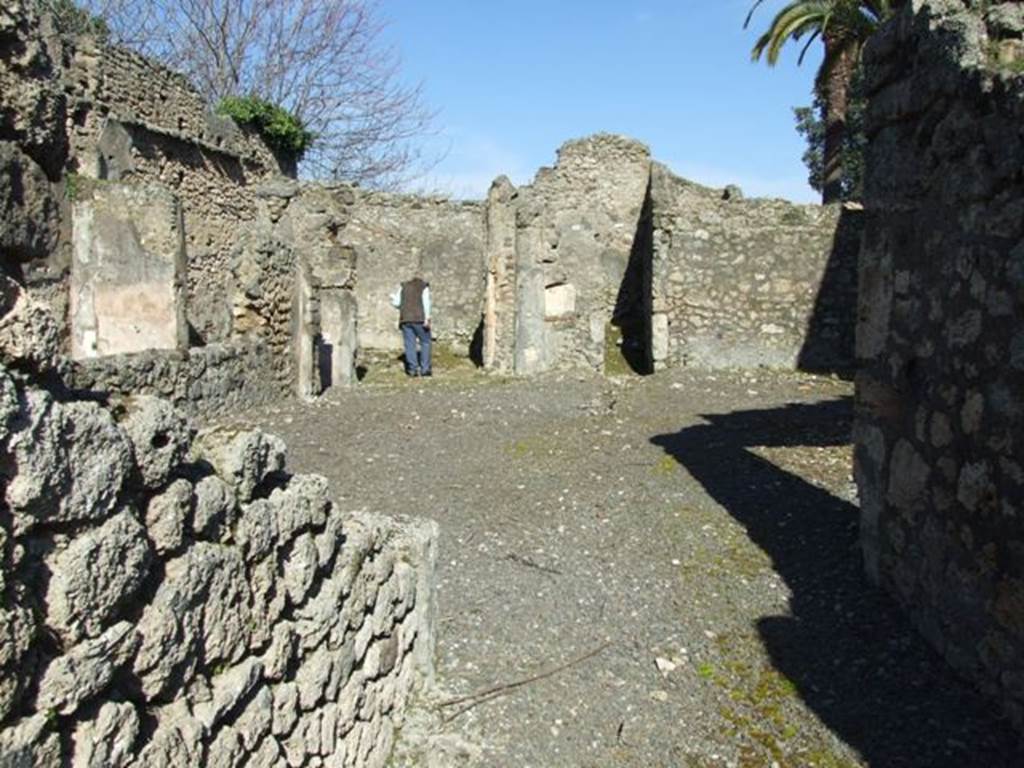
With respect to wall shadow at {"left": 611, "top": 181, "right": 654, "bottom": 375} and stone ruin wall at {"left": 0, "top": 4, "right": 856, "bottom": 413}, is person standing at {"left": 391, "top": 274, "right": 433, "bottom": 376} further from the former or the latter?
wall shadow at {"left": 611, "top": 181, "right": 654, "bottom": 375}

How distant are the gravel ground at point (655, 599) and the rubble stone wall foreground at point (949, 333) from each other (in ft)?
1.02

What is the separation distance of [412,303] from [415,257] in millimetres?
2750

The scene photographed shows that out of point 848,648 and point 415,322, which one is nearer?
point 848,648

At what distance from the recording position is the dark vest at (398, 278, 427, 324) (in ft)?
43.9

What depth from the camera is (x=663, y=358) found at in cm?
1278

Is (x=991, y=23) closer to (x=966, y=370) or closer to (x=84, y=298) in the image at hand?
(x=966, y=370)

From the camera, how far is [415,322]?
13406 millimetres

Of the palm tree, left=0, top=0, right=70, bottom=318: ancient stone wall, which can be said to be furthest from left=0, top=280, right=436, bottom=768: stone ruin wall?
the palm tree

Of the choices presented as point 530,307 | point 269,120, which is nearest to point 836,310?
point 530,307

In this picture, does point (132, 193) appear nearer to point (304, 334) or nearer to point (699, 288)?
point (304, 334)

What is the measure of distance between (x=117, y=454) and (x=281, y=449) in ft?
2.98

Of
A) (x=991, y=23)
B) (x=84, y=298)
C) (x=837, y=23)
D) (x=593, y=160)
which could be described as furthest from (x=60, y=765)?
(x=837, y=23)

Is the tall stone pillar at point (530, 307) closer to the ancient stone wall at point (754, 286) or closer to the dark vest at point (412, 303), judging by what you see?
the dark vest at point (412, 303)

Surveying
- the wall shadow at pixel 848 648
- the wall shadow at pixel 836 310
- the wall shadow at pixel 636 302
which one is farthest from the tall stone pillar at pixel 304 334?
the wall shadow at pixel 836 310
